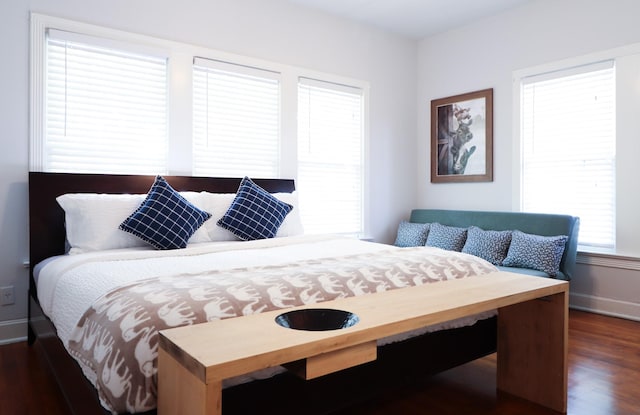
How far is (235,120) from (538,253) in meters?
2.64

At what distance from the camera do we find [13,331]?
9.58 ft

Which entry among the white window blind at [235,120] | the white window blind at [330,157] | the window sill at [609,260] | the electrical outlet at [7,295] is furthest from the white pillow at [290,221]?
the window sill at [609,260]

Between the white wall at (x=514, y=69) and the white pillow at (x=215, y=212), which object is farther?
the white wall at (x=514, y=69)

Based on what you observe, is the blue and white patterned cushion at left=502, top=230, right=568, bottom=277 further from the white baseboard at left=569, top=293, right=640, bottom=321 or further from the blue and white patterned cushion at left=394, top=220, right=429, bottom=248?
the blue and white patterned cushion at left=394, top=220, right=429, bottom=248

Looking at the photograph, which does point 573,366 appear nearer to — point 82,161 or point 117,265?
point 117,265

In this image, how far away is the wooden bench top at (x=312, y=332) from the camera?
3.40 feet

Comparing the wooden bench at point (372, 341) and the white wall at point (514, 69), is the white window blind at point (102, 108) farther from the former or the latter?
the white wall at point (514, 69)

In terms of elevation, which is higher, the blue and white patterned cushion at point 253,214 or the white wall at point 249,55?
the white wall at point 249,55

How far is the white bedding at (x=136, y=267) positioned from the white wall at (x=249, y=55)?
2.24ft

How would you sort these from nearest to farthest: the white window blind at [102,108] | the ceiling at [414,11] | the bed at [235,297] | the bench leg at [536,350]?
the bed at [235,297] < the bench leg at [536,350] < the white window blind at [102,108] < the ceiling at [414,11]

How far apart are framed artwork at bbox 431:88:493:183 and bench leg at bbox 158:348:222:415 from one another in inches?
154

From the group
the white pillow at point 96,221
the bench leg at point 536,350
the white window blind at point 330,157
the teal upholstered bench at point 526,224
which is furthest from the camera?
the white window blind at point 330,157

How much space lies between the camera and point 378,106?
476 centimetres

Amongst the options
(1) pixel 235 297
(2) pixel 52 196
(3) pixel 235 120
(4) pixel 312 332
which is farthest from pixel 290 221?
(4) pixel 312 332
